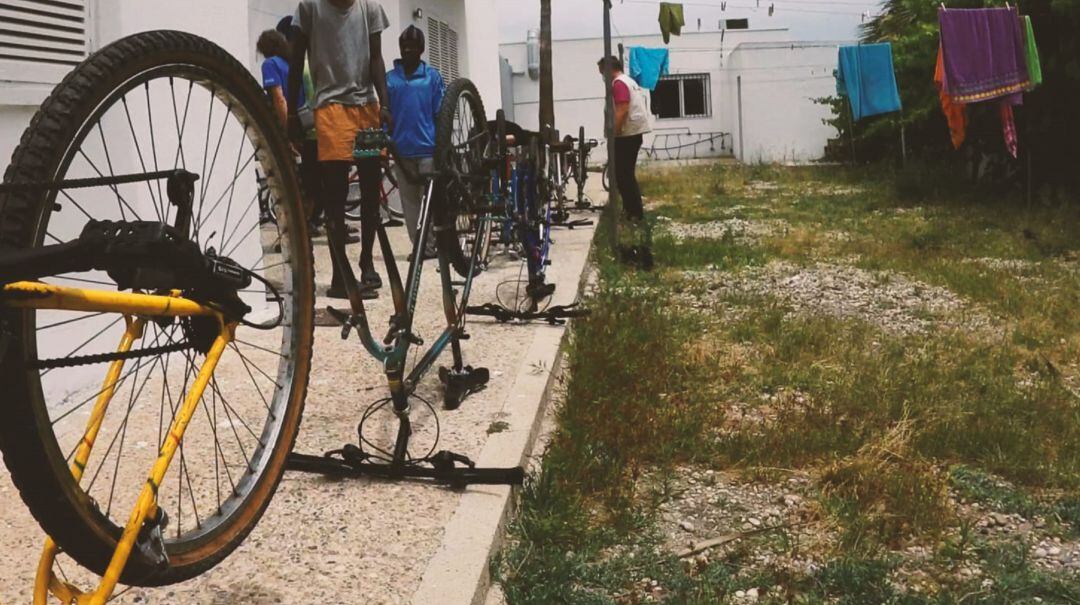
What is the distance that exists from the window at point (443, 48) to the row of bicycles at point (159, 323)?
8.47 m

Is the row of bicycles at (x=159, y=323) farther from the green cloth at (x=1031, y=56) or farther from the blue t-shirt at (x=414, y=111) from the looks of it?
the green cloth at (x=1031, y=56)

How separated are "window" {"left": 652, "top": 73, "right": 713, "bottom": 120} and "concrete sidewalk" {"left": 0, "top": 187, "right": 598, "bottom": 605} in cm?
2774

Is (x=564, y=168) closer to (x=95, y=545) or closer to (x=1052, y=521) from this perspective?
(x=1052, y=521)

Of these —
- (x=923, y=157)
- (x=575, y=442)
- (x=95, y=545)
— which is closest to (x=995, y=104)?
(x=923, y=157)

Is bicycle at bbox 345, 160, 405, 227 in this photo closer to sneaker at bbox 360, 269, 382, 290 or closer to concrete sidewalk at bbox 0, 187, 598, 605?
sneaker at bbox 360, 269, 382, 290

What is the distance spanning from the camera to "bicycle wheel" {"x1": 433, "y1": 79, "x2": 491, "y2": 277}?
3.87 meters

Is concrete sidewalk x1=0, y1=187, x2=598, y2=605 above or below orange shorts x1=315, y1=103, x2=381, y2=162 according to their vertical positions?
below

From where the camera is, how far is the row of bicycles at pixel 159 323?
1560 mm

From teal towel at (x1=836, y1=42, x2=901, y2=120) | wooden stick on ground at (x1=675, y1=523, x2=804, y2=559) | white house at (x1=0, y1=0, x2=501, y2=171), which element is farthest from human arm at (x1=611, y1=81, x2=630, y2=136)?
teal towel at (x1=836, y1=42, x2=901, y2=120)

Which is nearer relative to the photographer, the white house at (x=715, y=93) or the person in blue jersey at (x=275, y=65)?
the person in blue jersey at (x=275, y=65)

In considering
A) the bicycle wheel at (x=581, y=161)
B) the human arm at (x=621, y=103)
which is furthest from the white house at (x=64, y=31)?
the bicycle wheel at (x=581, y=161)

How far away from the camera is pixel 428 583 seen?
2.52 meters

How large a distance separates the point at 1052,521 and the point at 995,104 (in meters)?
10.8

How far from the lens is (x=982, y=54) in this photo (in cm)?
1181
